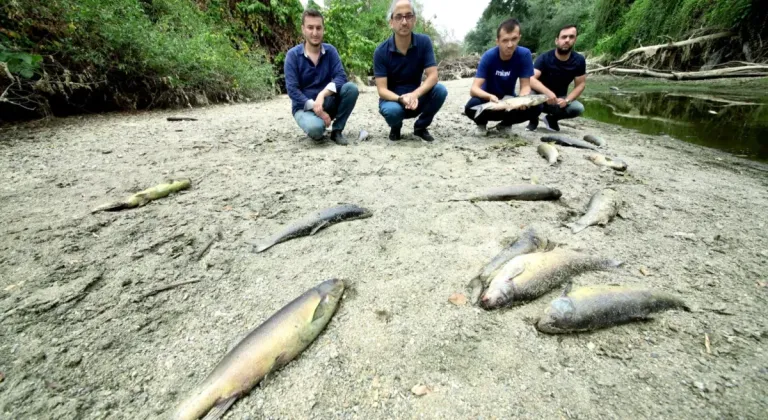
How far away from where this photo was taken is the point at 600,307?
4.74ft

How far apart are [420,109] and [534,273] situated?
326 centimetres

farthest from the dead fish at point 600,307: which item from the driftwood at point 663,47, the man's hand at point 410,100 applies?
the driftwood at point 663,47

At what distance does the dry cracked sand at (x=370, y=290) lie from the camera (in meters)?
1.16

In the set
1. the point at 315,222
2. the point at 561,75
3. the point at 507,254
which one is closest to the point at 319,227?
the point at 315,222

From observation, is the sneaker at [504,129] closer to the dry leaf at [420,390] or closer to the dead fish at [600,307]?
the dead fish at [600,307]

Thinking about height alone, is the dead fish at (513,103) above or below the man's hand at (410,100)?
below

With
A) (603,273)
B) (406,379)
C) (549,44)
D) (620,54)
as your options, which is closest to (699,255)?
(603,273)

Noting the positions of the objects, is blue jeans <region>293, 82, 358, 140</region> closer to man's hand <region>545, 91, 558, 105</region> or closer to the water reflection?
man's hand <region>545, 91, 558, 105</region>

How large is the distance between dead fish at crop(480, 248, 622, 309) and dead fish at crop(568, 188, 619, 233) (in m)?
0.45

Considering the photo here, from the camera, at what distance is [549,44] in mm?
26031

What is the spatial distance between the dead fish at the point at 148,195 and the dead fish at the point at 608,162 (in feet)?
13.7

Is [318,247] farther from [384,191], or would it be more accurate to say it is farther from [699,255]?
[699,255]

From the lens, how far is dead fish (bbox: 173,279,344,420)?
113 cm

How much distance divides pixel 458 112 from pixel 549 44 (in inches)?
985
